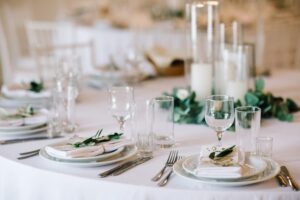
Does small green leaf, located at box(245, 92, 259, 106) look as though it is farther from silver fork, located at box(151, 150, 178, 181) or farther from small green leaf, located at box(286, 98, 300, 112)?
silver fork, located at box(151, 150, 178, 181)

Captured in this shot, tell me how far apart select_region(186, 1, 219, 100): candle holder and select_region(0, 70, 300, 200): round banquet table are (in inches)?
10.7

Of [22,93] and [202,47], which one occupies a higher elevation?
[202,47]

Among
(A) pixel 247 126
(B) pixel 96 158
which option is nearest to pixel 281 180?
(A) pixel 247 126

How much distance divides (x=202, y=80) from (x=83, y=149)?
0.77 m

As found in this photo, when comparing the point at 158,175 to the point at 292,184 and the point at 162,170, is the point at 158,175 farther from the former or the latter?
the point at 292,184

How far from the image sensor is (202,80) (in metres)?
2.10

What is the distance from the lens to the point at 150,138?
1629 mm

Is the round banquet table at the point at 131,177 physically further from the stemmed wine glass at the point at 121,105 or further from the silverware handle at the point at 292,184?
the stemmed wine glass at the point at 121,105

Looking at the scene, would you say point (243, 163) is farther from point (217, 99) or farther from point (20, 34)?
point (20, 34)

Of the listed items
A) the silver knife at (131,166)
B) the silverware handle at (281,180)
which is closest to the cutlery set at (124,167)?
the silver knife at (131,166)

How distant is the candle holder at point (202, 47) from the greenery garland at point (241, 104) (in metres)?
0.09

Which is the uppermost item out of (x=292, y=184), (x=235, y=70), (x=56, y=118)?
(x=235, y=70)

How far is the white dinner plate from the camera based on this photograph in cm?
131

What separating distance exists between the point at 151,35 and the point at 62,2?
8.85ft
